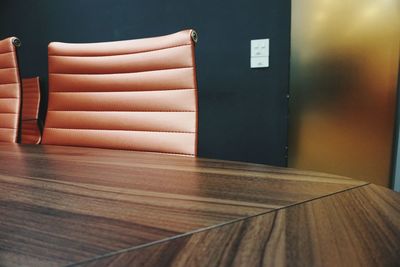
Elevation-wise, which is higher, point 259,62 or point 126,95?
point 259,62

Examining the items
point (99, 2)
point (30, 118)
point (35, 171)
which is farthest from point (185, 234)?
point (30, 118)

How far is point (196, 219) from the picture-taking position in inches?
13.6

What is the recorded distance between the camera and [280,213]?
1.18 ft

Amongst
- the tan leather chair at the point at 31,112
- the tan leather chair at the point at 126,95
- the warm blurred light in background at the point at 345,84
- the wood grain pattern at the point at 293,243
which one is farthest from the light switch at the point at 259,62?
the tan leather chair at the point at 31,112

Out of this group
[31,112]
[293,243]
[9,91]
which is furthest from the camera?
[31,112]

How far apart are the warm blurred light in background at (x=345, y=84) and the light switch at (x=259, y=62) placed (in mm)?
163

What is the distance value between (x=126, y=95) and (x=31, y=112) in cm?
208

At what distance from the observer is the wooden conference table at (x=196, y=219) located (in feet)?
0.88

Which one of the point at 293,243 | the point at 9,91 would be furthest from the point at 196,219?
the point at 9,91

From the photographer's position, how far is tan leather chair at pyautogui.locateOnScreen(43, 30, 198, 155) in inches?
36.7

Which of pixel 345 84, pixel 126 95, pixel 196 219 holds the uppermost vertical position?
pixel 345 84

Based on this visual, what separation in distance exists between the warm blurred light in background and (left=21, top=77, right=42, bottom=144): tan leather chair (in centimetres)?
203

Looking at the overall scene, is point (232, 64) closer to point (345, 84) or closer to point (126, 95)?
point (345, 84)

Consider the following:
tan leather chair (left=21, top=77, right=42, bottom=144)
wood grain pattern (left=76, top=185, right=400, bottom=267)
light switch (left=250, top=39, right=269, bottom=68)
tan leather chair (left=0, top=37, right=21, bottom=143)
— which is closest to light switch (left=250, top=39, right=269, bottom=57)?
light switch (left=250, top=39, right=269, bottom=68)
